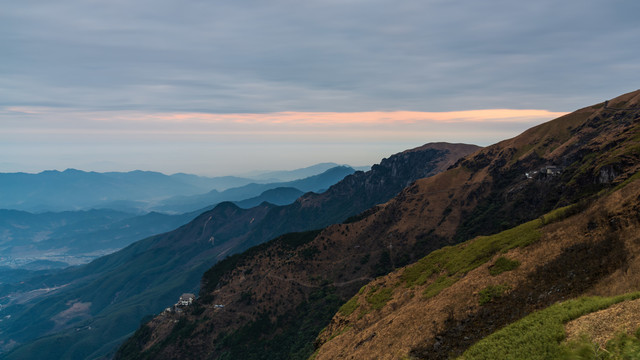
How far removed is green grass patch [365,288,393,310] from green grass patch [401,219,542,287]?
4.68 meters

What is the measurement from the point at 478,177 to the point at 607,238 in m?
152

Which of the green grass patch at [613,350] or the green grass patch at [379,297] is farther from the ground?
the green grass patch at [613,350]

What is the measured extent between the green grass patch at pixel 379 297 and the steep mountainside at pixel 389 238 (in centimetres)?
70

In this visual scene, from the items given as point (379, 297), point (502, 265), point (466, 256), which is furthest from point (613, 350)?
point (379, 297)

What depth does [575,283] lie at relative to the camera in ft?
109

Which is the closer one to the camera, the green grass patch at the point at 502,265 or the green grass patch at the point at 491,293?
the green grass patch at the point at 491,293

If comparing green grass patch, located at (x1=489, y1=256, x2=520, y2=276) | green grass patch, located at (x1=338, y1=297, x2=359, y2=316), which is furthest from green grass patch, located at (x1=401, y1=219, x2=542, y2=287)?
green grass patch, located at (x1=338, y1=297, x2=359, y2=316)

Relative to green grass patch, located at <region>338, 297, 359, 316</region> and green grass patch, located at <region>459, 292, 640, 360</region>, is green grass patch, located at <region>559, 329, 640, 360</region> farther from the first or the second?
green grass patch, located at <region>338, 297, 359, 316</region>

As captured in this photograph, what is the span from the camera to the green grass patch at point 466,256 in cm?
5059

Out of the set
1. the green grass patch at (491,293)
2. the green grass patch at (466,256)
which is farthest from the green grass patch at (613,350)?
the green grass patch at (466,256)

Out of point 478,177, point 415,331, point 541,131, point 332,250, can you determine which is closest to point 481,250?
point 415,331

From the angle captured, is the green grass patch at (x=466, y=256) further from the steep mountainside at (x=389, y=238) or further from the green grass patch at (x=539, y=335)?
the green grass patch at (x=539, y=335)

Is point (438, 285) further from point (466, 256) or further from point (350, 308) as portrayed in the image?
point (350, 308)

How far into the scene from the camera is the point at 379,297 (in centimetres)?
6794
